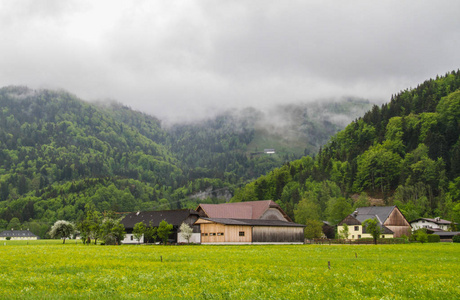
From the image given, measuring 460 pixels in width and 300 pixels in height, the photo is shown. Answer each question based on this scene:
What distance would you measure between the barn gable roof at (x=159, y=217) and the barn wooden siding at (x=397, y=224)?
50.1 m

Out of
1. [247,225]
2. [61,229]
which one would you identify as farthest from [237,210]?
[61,229]

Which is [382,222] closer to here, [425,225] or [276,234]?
[425,225]

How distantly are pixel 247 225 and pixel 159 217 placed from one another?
24.9 metres

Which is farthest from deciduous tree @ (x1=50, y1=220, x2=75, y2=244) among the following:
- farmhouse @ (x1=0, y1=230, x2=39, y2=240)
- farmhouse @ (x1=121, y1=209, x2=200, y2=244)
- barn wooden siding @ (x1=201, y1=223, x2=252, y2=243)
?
farmhouse @ (x1=0, y1=230, x2=39, y2=240)

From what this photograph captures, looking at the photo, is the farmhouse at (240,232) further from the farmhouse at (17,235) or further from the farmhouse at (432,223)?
the farmhouse at (17,235)

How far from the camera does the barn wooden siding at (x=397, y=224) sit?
358 feet

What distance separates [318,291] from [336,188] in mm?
146460

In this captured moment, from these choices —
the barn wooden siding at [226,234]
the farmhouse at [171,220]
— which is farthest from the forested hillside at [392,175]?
the barn wooden siding at [226,234]

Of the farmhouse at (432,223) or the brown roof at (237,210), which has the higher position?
the brown roof at (237,210)

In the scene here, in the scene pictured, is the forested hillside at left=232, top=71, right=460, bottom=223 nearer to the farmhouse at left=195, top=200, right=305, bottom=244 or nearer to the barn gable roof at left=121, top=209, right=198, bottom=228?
the farmhouse at left=195, top=200, right=305, bottom=244

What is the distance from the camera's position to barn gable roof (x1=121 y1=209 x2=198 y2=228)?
96625mm

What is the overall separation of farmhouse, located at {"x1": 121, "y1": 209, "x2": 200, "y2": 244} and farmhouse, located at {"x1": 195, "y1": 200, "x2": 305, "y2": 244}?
259cm

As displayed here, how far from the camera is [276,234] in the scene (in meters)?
91.4

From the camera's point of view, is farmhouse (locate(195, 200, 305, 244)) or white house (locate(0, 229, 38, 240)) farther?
white house (locate(0, 229, 38, 240))
